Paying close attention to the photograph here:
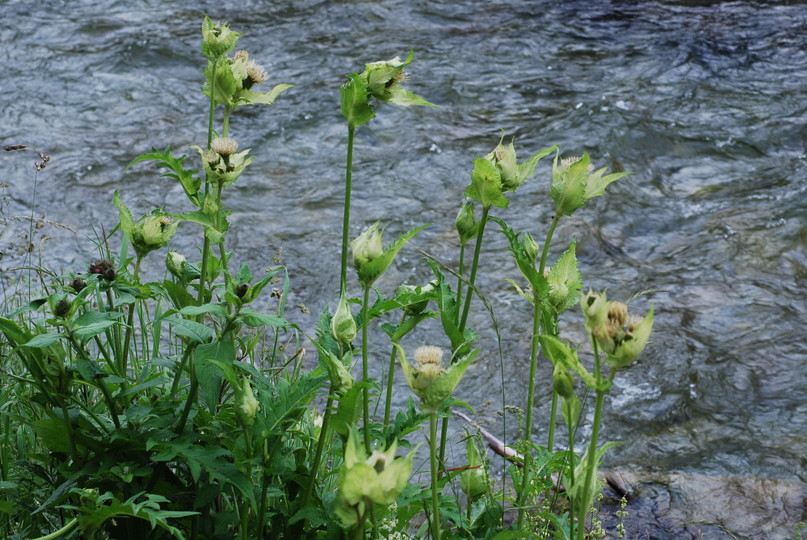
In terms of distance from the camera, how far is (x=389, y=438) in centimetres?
117

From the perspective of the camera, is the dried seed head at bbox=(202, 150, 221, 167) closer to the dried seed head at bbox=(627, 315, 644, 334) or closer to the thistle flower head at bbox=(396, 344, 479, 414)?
the thistle flower head at bbox=(396, 344, 479, 414)

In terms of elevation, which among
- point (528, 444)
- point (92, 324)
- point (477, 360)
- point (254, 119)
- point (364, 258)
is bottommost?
point (477, 360)

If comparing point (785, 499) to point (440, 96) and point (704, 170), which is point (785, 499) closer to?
point (704, 170)

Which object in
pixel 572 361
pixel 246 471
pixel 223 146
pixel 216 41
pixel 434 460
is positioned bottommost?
pixel 246 471

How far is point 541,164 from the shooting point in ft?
13.3

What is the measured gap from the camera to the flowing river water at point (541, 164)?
2.62 metres

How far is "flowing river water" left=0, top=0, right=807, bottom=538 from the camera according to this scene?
8.61 feet

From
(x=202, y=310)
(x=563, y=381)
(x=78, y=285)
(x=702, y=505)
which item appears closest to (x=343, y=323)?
(x=202, y=310)

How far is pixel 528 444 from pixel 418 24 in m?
4.11

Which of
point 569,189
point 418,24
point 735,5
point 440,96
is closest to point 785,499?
point 569,189

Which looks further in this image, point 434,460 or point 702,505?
point 702,505

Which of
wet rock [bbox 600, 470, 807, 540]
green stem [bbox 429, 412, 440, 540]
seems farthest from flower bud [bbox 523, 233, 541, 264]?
wet rock [bbox 600, 470, 807, 540]

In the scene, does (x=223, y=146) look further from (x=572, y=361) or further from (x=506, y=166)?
(x=572, y=361)

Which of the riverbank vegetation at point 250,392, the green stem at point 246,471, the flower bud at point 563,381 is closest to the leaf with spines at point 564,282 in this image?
the riverbank vegetation at point 250,392
